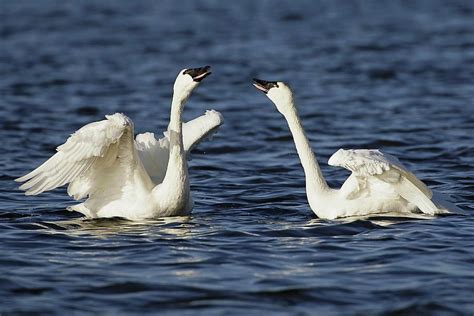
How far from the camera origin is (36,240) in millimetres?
11609

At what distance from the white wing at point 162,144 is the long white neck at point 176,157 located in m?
0.97

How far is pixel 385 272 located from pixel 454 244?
137cm

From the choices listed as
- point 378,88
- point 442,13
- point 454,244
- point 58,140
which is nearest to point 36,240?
point 454,244

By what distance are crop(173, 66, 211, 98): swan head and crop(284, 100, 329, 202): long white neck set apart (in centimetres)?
126

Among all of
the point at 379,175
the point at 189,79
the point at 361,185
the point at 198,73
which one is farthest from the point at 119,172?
the point at 379,175

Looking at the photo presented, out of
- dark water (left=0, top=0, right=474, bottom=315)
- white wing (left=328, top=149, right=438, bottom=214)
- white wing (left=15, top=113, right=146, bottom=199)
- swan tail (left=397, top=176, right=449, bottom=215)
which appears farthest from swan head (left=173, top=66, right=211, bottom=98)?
swan tail (left=397, top=176, right=449, bottom=215)

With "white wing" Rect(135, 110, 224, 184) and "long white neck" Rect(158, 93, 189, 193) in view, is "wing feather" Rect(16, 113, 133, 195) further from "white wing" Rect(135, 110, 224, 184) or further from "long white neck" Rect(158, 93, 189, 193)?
"white wing" Rect(135, 110, 224, 184)

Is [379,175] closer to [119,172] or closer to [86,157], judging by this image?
[119,172]

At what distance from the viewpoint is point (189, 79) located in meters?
12.2

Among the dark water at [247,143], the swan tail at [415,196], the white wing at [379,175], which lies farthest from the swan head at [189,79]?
the swan tail at [415,196]

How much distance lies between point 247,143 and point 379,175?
6911 millimetres

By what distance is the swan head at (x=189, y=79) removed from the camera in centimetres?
1212

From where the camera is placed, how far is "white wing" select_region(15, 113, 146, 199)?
38.8 feet

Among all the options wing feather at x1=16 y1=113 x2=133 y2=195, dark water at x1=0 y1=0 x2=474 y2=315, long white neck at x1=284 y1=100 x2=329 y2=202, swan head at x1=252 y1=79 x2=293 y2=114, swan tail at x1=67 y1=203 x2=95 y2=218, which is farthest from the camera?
swan tail at x1=67 y1=203 x2=95 y2=218
